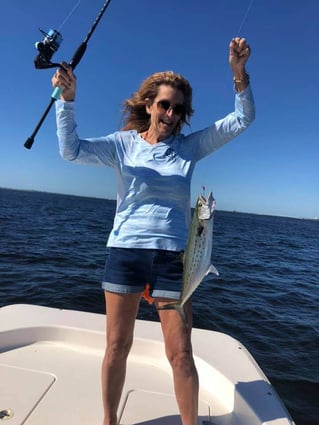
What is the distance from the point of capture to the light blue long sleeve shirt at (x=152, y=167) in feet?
7.85

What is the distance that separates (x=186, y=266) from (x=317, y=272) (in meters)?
17.2

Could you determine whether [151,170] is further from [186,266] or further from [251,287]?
[251,287]

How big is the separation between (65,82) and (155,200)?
3.13 feet

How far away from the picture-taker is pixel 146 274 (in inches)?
94.7

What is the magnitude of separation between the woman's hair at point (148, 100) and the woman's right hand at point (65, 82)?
54 cm

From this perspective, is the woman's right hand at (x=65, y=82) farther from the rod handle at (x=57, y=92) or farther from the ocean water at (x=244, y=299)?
→ the ocean water at (x=244, y=299)

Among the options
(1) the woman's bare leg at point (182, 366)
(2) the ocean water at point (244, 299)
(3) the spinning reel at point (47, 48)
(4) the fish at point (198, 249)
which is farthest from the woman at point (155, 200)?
(2) the ocean water at point (244, 299)

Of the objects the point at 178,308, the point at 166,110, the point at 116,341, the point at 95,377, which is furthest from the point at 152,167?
the point at 95,377

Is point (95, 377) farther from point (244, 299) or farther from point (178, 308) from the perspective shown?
point (244, 299)

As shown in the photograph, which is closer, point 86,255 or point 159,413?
point 159,413

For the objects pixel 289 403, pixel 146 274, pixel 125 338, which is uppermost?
pixel 146 274

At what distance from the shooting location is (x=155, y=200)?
242 cm

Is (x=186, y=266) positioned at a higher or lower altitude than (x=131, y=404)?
higher

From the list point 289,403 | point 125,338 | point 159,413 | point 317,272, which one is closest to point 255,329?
point 289,403
